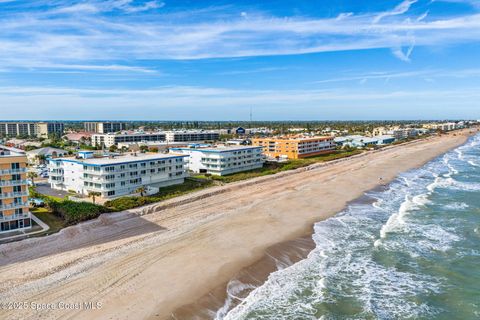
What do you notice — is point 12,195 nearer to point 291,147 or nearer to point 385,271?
point 385,271

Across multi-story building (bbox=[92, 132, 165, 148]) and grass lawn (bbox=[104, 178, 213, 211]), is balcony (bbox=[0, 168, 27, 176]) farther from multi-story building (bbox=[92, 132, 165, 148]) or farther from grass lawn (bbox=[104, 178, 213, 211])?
multi-story building (bbox=[92, 132, 165, 148])

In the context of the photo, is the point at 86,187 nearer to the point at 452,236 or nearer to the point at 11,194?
the point at 11,194

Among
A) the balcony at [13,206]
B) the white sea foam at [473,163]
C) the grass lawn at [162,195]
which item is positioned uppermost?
the balcony at [13,206]

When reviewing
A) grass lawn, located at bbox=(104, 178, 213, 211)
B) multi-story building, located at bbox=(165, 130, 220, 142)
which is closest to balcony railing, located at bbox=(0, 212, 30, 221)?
grass lawn, located at bbox=(104, 178, 213, 211)

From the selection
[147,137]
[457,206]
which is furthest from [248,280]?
[147,137]

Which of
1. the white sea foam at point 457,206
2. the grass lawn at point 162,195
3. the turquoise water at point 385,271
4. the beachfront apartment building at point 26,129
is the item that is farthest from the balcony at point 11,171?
the beachfront apartment building at point 26,129

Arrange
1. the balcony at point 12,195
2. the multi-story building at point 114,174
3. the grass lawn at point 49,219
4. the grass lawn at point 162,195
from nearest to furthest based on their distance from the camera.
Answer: the balcony at point 12,195
the grass lawn at point 49,219
the grass lawn at point 162,195
the multi-story building at point 114,174

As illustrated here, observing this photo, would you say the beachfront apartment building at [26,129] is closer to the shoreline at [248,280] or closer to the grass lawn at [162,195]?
the grass lawn at [162,195]
